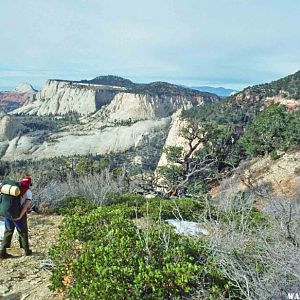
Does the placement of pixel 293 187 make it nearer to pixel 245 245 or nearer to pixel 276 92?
pixel 245 245

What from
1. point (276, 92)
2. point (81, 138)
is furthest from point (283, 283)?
point (81, 138)

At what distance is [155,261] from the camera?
4426 millimetres

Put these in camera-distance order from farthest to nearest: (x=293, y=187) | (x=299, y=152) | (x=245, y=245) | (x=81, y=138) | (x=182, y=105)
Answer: (x=182, y=105) → (x=81, y=138) → (x=299, y=152) → (x=293, y=187) → (x=245, y=245)

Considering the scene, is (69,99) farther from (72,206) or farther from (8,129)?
(72,206)

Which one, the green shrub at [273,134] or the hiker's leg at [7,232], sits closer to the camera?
the hiker's leg at [7,232]

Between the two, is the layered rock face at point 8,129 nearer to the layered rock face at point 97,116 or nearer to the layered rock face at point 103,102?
the layered rock face at point 97,116

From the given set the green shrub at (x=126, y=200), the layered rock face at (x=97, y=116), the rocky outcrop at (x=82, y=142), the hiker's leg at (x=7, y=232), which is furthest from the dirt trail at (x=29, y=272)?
the rocky outcrop at (x=82, y=142)

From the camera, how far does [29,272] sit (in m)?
6.45


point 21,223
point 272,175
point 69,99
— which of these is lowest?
point 272,175

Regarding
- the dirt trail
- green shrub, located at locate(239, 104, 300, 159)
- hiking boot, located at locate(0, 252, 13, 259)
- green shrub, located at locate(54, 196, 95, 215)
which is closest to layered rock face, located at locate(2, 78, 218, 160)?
green shrub, located at locate(239, 104, 300, 159)

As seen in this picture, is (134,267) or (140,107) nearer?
(134,267)

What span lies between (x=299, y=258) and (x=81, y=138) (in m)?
81.3

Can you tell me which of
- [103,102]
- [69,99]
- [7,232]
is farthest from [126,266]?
[69,99]

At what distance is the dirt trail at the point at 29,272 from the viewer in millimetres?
5605
